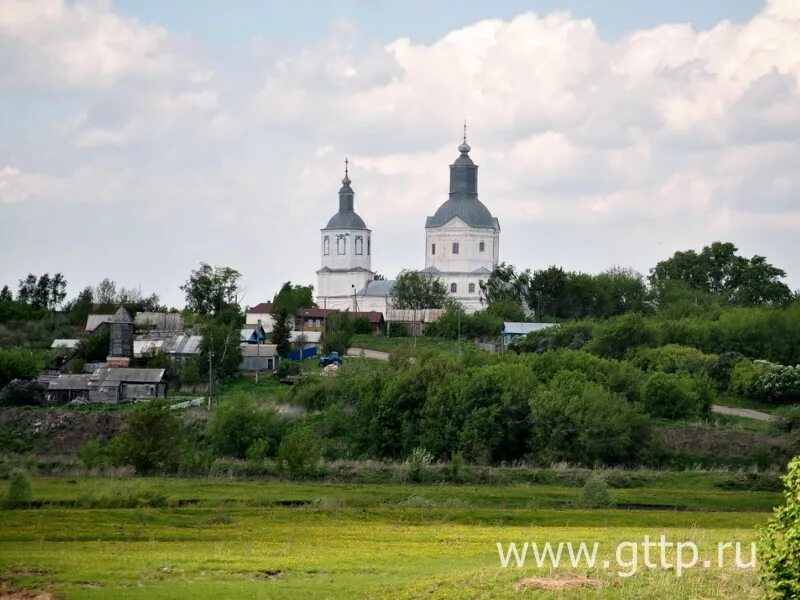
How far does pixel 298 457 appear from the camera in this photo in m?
50.6

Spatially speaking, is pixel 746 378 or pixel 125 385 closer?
pixel 746 378

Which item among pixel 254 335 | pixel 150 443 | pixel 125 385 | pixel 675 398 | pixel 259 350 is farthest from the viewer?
pixel 254 335

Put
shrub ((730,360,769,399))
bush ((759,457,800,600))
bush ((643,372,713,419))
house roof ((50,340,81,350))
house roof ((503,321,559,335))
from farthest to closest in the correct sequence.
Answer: house roof ((503,321,559,335))
house roof ((50,340,81,350))
shrub ((730,360,769,399))
bush ((643,372,713,419))
bush ((759,457,800,600))

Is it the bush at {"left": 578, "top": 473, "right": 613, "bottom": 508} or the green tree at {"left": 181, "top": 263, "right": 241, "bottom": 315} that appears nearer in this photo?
the bush at {"left": 578, "top": 473, "right": 613, "bottom": 508}

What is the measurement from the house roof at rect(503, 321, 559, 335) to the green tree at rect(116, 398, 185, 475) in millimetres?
43801

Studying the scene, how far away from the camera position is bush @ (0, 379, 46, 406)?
7125 centimetres

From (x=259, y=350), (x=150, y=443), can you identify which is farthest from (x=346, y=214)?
(x=150, y=443)

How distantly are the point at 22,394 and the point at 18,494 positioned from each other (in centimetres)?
3200

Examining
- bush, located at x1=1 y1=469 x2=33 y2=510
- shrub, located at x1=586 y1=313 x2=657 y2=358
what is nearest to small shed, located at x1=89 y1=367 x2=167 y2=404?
shrub, located at x1=586 y1=313 x2=657 y2=358

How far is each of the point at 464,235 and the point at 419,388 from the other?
5564 centimetres

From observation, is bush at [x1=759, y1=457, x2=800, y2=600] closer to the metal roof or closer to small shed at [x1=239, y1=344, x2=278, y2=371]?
small shed at [x1=239, y1=344, x2=278, y2=371]

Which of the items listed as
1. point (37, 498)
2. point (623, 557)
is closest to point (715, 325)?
point (37, 498)

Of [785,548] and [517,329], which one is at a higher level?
[517,329]

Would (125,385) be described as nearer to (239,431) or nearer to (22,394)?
(22,394)
